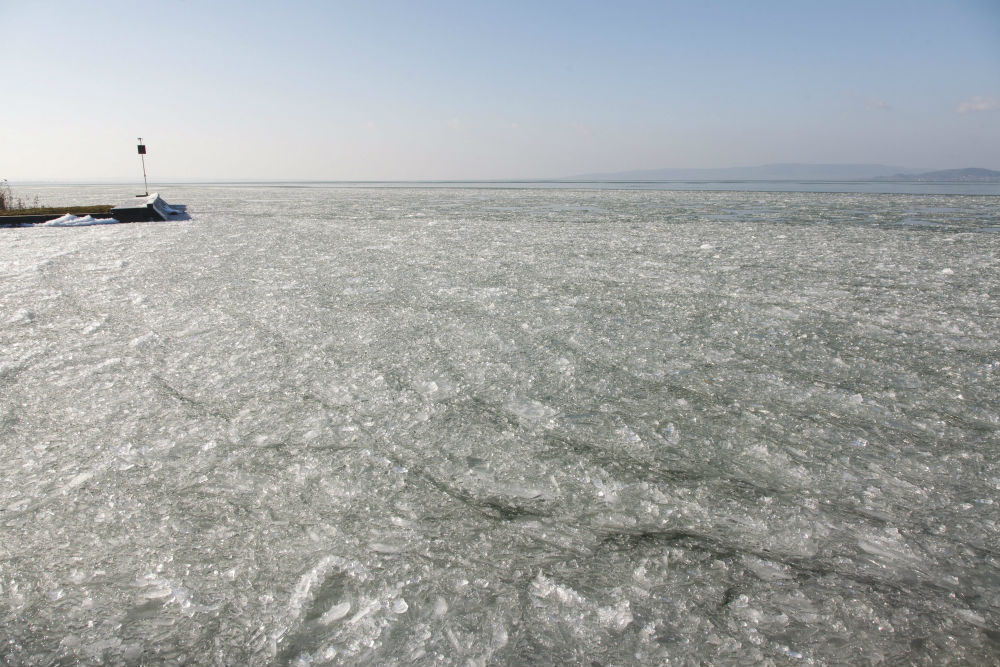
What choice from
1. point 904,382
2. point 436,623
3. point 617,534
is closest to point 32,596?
point 436,623

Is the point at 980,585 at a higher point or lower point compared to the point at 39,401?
lower

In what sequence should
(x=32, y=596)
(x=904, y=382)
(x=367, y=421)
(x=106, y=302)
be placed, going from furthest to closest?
(x=106, y=302), (x=904, y=382), (x=367, y=421), (x=32, y=596)

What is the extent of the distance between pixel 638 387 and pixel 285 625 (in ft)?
7.07

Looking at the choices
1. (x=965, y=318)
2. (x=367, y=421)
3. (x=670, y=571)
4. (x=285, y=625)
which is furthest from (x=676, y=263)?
(x=285, y=625)

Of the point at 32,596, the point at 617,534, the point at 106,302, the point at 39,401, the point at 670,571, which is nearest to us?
the point at 32,596

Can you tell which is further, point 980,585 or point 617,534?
point 617,534

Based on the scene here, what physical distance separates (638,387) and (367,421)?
145cm

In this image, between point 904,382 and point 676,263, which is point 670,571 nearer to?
point 904,382

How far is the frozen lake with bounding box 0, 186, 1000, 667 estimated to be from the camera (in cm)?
150

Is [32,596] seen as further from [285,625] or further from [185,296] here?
[185,296]

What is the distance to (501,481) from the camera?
2215 millimetres

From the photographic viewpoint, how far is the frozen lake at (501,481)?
4.91ft

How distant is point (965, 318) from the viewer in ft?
14.9

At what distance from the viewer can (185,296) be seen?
17.7 ft
